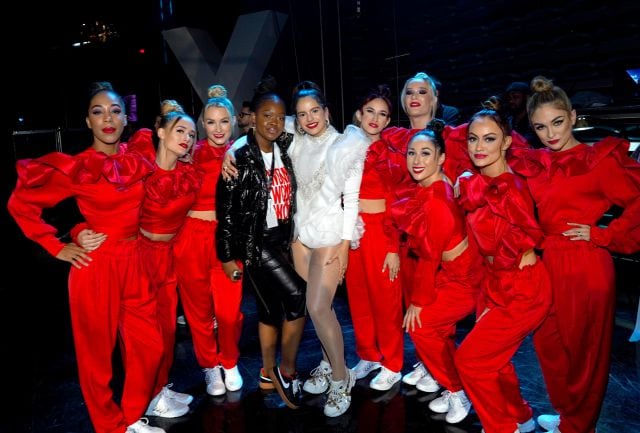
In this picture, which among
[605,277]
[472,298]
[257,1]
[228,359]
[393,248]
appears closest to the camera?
[605,277]

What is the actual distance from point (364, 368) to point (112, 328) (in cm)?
173

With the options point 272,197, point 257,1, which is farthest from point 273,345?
point 257,1

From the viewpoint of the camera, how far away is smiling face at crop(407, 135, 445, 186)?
2973 mm

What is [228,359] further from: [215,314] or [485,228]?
[485,228]

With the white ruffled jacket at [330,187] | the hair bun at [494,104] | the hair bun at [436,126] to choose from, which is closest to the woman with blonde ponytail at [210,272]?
the white ruffled jacket at [330,187]

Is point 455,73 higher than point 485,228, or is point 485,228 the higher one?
point 455,73

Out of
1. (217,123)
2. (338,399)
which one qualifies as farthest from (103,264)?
(338,399)

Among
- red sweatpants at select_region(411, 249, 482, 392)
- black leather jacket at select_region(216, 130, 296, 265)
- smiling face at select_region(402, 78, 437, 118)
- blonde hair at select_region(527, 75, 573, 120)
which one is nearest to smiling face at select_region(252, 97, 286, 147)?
black leather jacket at select_region(216, 130, 296, 265)

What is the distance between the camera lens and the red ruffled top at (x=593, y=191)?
2.59 meters

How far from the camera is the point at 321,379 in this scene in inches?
140

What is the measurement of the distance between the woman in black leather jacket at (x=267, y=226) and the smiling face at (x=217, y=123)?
281 mm

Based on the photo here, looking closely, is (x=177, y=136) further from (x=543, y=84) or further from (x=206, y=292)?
(x=543, y=84)

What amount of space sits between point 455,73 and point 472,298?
17.8 ft

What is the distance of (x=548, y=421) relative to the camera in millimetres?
2994
